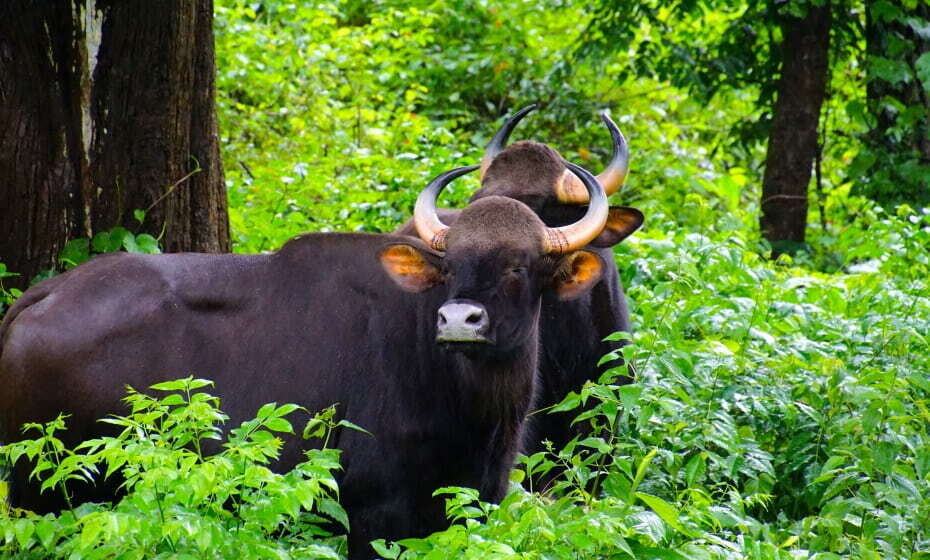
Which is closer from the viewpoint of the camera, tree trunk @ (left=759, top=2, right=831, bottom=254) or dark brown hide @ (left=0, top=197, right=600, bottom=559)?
dark brown hide @ (left=0, top=197, right=600, bottom=559)

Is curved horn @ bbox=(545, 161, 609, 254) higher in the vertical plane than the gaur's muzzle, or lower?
higher

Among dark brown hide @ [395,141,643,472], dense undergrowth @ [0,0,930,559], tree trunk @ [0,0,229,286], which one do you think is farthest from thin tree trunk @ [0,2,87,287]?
dark brown hide @ [395,141,643,472]

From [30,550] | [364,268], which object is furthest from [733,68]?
[30,550]

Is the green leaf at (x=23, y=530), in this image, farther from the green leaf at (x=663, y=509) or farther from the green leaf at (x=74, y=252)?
the green leaf at (x=74, y=252)

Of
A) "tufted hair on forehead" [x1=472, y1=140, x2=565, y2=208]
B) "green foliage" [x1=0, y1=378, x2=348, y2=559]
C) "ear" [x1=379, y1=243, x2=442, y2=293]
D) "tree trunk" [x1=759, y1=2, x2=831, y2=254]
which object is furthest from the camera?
"tree trunk" [x1=759, y1=2, x2=831, y2=254]

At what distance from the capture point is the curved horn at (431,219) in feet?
18.4

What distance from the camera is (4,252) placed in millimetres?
6457

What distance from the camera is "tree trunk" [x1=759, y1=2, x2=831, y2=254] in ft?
40.1

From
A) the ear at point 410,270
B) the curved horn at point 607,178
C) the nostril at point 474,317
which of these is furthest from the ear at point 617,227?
the nostril at point 474,317

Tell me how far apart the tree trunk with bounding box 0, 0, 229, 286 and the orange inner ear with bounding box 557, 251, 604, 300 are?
2543 mm

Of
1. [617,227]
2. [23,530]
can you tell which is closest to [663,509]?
[23,530]

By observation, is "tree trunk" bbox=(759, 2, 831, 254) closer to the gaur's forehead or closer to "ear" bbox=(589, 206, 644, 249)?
the gaur's forehead

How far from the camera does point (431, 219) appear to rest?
571 centimetres

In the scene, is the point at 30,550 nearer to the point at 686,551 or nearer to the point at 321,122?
the point at 686,551
